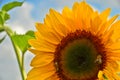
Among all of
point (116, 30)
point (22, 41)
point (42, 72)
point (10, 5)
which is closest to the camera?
point (116, 30)

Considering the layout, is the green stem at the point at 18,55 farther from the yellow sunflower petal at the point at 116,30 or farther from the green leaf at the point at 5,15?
the yellow sunflower petal at the point at 116,30

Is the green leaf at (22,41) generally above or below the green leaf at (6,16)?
below

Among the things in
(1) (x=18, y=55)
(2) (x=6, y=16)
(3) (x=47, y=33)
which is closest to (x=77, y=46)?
(3) (x=47, y=33)

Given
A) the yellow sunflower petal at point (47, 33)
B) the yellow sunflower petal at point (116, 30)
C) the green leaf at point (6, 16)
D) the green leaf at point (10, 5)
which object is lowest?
the yellow sunflower petal at point (116, 30)

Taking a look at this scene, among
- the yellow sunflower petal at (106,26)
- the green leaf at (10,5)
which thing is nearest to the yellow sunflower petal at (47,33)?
the yellow sunflower petal at (106,26)

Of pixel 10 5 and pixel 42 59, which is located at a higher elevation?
pixel 10 5

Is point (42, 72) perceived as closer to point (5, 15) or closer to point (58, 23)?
point (58, 23)
